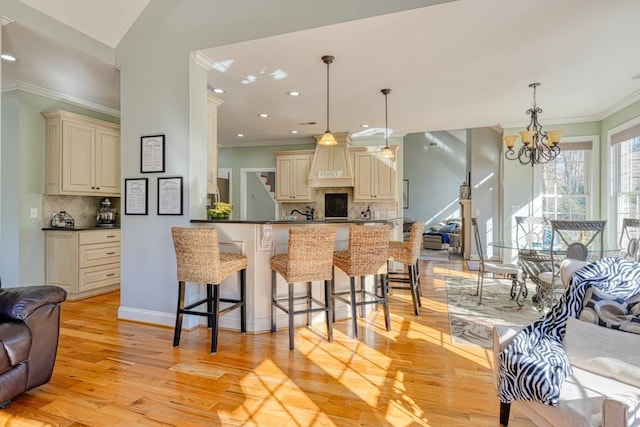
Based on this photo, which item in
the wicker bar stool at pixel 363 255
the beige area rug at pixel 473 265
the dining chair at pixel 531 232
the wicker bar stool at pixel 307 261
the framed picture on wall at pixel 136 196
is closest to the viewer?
the wicker bar stool at pixel 307 261

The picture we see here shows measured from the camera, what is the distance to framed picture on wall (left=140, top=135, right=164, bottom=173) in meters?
3.32

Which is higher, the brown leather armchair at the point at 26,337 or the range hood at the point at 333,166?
the range hood at the point at 333,166

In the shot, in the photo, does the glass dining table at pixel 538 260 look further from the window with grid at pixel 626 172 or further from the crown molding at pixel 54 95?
the crown molding at pixel 54 95

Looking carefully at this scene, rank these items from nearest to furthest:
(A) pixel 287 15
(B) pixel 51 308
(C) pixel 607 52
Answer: (B) pixel 51 308 → (A) pixel 287 15 → (C) pixel 607 52

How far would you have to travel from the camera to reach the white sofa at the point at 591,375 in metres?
1.31

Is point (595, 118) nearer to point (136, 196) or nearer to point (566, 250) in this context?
point (566, 250)

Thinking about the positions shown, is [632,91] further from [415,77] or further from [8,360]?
[8,360]

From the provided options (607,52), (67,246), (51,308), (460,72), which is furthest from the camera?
(67,246)

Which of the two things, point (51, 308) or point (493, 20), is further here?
point (493, 20)

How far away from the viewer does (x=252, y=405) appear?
201 centimetres

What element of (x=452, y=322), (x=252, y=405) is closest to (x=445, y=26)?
(x=452, y=322)

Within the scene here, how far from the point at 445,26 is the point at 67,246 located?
4.89 m

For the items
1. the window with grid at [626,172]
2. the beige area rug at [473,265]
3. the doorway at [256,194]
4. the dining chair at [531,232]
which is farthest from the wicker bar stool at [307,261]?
the doorway at [256,194]

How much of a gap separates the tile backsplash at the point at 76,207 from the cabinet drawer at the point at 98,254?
0.63 m
